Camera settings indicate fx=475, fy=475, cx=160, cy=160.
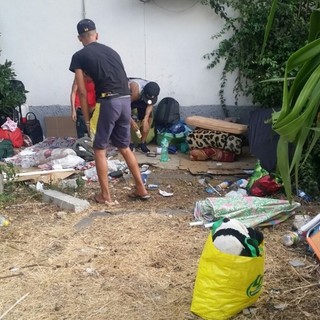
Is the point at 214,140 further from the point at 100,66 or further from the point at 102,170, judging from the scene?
the point at 100,66

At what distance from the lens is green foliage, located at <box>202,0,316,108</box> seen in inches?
254

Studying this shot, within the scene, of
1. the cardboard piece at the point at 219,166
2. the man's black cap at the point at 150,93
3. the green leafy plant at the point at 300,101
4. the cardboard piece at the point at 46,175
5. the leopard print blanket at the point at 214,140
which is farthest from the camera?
the man's black cap at the point at 150,93

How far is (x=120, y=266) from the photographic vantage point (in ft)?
11.3

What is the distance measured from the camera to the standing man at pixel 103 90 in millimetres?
4578

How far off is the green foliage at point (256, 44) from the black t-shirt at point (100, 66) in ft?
6.83

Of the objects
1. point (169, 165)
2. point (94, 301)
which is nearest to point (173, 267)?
point (94, 301)

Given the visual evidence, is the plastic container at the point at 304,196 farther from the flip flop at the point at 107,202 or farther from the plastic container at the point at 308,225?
the flip flop at the point at 107,202

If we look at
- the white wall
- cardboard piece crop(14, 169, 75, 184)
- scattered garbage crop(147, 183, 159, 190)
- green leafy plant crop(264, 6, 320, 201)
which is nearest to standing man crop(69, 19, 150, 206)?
scattered garbage crop(147, 183, 159, 190)

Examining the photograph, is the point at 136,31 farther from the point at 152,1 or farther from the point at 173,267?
the point at 173,267

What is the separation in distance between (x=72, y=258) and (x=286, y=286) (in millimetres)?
1567

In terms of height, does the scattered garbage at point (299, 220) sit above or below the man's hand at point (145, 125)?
below

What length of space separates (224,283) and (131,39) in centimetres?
590

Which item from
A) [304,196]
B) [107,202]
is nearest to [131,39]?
[107,202]

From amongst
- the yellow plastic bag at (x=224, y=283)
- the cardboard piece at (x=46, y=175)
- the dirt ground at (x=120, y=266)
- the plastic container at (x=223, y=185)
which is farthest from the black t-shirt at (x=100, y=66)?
the yellow plastic bag at (x=224, y=283)
